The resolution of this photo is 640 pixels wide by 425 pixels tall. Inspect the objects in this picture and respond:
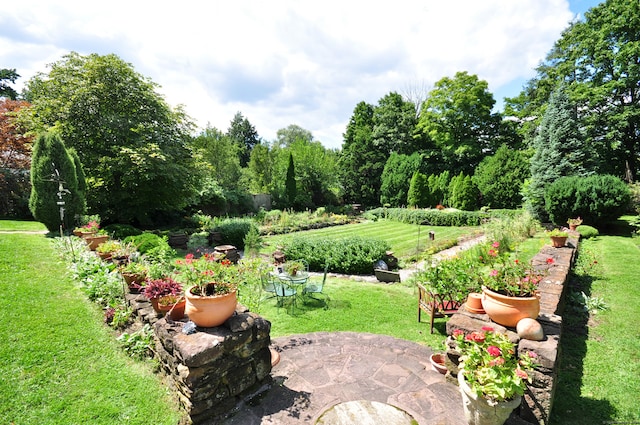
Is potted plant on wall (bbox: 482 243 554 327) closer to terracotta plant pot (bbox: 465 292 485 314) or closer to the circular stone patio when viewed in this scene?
terracotta plant pot (bbox: 465 292 485 314)

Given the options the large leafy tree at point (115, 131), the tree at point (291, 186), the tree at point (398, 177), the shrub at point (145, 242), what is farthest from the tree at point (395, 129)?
the shrub at point (145, 242)

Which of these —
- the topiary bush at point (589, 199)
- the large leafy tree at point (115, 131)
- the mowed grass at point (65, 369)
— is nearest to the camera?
the mowed grass at point (65, 369)

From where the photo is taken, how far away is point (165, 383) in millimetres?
2889

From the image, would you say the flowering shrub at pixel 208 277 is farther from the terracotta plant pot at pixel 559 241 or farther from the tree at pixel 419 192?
the tree at pixel 419 192

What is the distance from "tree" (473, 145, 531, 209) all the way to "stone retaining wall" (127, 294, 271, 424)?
1878 cm

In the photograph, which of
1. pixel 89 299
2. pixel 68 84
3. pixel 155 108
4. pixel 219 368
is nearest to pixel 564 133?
pixel 219 368

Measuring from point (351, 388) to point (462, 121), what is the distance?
85.8 ft

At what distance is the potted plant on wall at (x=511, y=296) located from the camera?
264 centimetres

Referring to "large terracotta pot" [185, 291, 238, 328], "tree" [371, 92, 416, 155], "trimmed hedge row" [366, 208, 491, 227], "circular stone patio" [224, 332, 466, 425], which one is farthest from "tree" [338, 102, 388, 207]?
"large terracotta pot" [185, 291, 238, 328]

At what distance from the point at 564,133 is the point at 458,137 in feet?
42.7

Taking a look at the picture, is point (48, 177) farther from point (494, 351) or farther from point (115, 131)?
point (494, 351)

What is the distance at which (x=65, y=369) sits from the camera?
2.97 meters

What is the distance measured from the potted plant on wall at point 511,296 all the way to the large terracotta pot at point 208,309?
259 cm

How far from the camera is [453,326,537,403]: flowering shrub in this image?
1.95 metres
